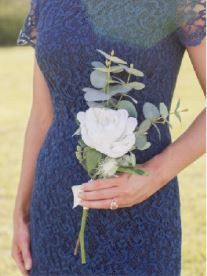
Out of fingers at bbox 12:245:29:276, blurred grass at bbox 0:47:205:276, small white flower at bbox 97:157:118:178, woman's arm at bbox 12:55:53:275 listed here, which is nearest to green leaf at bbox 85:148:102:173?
small white flower at bbox 97:157:118:178

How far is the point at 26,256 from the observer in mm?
2752

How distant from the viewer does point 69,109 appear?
8.45ft

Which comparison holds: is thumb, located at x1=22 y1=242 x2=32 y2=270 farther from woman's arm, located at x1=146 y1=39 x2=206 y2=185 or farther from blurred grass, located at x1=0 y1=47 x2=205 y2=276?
blurred grass, located at x1=0 y1=47 x2=205 y2=276

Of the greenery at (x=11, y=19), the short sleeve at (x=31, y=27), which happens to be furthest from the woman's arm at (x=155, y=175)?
the greenery at (x=11, y=19)

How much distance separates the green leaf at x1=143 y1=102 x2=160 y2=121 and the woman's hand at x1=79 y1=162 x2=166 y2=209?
150 mm

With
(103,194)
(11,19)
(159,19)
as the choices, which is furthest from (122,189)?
(11,19)

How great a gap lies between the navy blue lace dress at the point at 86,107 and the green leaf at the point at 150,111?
0.12 meters

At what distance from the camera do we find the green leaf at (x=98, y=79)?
2322 mm

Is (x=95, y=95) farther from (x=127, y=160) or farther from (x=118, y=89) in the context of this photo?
(x=127, y=160)

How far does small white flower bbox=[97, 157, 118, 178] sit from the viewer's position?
90.1 inches

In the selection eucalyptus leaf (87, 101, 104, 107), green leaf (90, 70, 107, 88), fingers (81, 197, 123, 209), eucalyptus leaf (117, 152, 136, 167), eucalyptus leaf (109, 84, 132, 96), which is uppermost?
green leaf (90, 70, 107, 88)

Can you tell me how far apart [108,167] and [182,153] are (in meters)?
0.24

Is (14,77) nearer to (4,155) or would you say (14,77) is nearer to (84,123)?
(4,155)

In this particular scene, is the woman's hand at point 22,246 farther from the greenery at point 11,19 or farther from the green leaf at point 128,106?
the greenery at point 11,19
